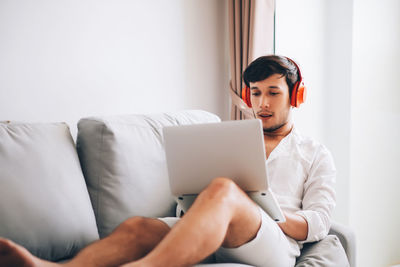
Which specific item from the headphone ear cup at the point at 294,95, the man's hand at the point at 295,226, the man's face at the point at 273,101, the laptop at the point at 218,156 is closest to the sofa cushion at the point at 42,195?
the laptop at the point at 218,156

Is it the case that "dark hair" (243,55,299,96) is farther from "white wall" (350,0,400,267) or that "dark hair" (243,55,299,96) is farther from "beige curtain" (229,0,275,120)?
"white wall" (350,0,400,267)

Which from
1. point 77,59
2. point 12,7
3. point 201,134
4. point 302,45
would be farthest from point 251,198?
point 302,45

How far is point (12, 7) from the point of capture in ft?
5.08

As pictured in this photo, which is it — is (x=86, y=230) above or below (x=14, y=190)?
below

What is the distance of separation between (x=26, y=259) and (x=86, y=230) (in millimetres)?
374

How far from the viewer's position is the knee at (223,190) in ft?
3.13

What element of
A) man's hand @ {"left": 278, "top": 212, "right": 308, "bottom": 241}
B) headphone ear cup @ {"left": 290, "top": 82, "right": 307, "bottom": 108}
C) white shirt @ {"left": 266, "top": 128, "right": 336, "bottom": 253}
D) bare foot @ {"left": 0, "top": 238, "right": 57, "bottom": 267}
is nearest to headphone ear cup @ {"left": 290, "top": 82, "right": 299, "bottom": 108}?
headphone ear cup @ {"left": 290, "top": 82, "right": 307, "bottom": 108}

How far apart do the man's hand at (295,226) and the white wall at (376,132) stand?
1.13 metres

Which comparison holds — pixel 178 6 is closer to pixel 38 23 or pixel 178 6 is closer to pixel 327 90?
pixel 38 23

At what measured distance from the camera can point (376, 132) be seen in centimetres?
228

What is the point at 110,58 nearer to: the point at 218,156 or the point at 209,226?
the point at 218,156

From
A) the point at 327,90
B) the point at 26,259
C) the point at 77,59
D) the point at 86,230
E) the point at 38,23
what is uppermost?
the point at 38,23

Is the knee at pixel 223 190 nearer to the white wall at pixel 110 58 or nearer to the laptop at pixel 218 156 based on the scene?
the laptop at pixel 218 156

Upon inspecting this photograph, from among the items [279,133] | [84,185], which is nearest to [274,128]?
[279,133]
